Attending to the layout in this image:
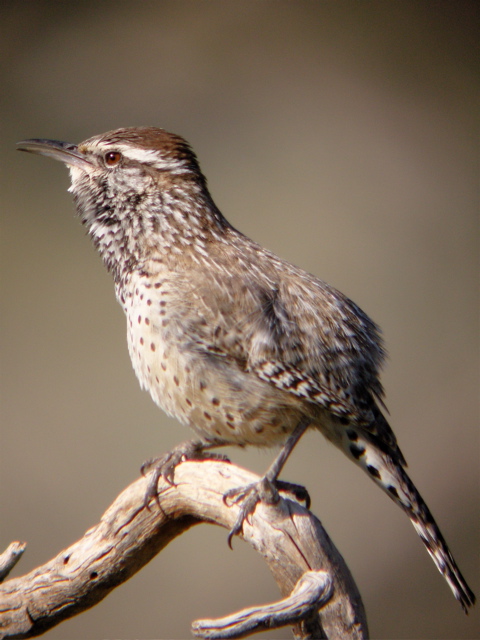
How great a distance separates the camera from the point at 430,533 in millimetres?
2225

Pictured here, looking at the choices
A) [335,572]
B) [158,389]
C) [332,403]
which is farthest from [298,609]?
Answer: [158,389]

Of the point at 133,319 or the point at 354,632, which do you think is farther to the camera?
the point at 133,319

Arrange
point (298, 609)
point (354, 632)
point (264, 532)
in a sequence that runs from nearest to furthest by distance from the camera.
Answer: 1. point (298, 609)
2. point (354, 632)
3. point (264, 532)

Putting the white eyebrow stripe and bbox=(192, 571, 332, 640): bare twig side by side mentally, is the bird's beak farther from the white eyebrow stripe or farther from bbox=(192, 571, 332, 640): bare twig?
bbox=(192, 571, 332, 640): bare twig

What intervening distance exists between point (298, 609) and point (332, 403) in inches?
25.3

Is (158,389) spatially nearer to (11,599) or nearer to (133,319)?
(133,319)

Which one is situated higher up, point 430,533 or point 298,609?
point 298,609

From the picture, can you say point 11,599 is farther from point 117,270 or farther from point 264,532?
point 117,270

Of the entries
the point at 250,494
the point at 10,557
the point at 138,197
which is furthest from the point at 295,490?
the point at 138,197

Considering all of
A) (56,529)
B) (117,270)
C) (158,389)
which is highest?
(117,270)

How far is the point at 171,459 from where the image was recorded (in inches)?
91.8

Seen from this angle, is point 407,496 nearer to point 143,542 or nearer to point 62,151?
point 143,542

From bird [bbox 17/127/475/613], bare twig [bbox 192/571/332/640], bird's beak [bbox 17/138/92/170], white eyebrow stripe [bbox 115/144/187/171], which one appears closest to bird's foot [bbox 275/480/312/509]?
bird [bbox 17/127/475/613]

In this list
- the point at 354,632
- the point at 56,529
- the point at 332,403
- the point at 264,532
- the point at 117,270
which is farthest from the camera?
the point at 56,529
